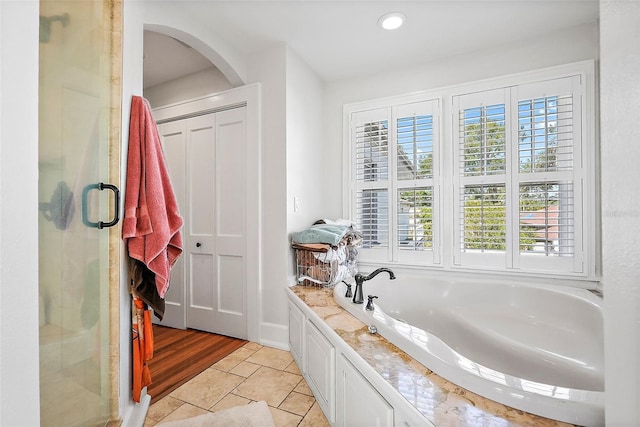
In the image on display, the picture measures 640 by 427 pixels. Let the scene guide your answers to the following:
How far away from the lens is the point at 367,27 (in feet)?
7.22

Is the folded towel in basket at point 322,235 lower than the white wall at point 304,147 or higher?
lower

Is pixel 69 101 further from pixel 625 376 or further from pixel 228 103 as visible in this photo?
pixel 228 103

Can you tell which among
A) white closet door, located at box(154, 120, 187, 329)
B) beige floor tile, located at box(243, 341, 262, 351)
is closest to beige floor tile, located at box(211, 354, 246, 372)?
beige floor tile, located at box(243, 341, 262, 351)

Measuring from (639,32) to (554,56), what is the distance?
2.57m

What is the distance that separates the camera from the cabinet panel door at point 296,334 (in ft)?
6.49

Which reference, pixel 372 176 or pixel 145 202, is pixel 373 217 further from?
pixel 145 202

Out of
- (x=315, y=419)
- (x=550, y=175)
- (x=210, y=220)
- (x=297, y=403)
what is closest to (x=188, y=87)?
(x=210, y=220)

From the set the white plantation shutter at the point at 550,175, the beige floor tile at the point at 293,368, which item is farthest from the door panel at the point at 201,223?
the white plantation shutter at the point at 550,175

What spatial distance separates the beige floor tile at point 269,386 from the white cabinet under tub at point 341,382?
115 mm

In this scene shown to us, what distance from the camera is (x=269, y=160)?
244 cm

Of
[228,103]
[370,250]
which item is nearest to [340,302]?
[370,250]

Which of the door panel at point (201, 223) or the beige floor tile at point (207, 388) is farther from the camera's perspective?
the door panel at point (201, 223)

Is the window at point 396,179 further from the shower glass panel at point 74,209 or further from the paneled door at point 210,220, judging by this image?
the shower glass panel at point 74,209

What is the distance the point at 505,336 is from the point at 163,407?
216 cm
